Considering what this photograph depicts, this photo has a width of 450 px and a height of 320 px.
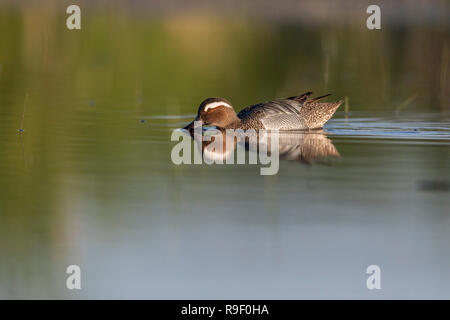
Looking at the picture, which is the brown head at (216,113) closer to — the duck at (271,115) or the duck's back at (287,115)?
the duck at (271,115)

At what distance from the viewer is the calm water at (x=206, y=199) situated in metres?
5.87

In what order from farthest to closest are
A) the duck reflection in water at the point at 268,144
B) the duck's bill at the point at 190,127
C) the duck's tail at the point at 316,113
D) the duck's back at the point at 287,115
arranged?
the duck's tail at the point at 316,113 < the duck's back at the point at 287,115 < the duck's bill at the point at 190,127 < the duck reflection in water at the point at 268,144

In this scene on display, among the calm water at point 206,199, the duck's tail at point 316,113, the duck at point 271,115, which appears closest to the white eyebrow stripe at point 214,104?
the duck at point 271,115

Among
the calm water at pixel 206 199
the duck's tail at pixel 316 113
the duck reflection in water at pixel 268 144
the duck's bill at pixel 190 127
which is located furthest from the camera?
the duck's tail at pixel 316 113

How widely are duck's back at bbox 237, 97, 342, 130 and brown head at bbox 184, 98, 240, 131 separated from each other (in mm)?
165

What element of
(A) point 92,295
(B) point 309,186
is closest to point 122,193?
(B) point 309,186

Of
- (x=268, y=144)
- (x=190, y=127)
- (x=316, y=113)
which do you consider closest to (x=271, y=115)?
(x=316, y=113)

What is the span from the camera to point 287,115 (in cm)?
1266

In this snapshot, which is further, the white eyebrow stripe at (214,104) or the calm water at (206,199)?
the white eyebrow stripe at (214,104)

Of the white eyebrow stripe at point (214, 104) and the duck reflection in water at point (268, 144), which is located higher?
the white eyebrow stripe at point (214, 104)

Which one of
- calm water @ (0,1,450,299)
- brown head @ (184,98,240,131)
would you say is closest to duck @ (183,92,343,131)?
brown head @ (184,98,240,131)

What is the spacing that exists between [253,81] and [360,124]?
573cm

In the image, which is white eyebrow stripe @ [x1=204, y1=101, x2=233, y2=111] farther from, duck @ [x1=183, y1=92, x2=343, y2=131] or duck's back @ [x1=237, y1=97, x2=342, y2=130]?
duck's back @ [x1=237, y1=97, x2=342, y2=130]

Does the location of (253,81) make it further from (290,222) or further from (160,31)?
(290,222)
